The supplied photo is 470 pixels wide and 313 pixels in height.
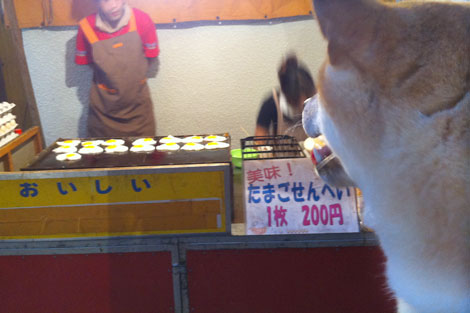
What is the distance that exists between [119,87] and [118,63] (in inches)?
7.1

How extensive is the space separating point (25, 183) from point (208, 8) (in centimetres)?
218

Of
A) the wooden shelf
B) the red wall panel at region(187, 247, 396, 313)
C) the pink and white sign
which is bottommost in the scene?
the red wall panel at region(187, 247, 396, 313)

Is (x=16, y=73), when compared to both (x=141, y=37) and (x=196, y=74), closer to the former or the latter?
(x=141, y=37)

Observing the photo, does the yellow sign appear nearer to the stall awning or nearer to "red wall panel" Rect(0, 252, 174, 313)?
"red wall panel" Rect(0, 252, 174, 313)

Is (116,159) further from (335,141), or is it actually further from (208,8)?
(208,8)

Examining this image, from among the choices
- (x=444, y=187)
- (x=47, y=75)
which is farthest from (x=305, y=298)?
(x=47, y=75)

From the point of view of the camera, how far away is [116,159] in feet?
6.10

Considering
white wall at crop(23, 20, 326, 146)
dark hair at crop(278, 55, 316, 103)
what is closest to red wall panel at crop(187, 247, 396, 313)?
dark hair at crop(278, 55, 316, 103)

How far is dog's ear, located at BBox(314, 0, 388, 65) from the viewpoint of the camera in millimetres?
868

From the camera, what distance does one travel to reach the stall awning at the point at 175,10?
10.3ft

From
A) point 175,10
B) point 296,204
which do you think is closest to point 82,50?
point 175,10

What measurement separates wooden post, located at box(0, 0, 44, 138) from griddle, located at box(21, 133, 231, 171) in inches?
61.9

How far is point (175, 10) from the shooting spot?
10.5 ft

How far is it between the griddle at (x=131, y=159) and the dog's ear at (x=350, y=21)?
0.96 meters
